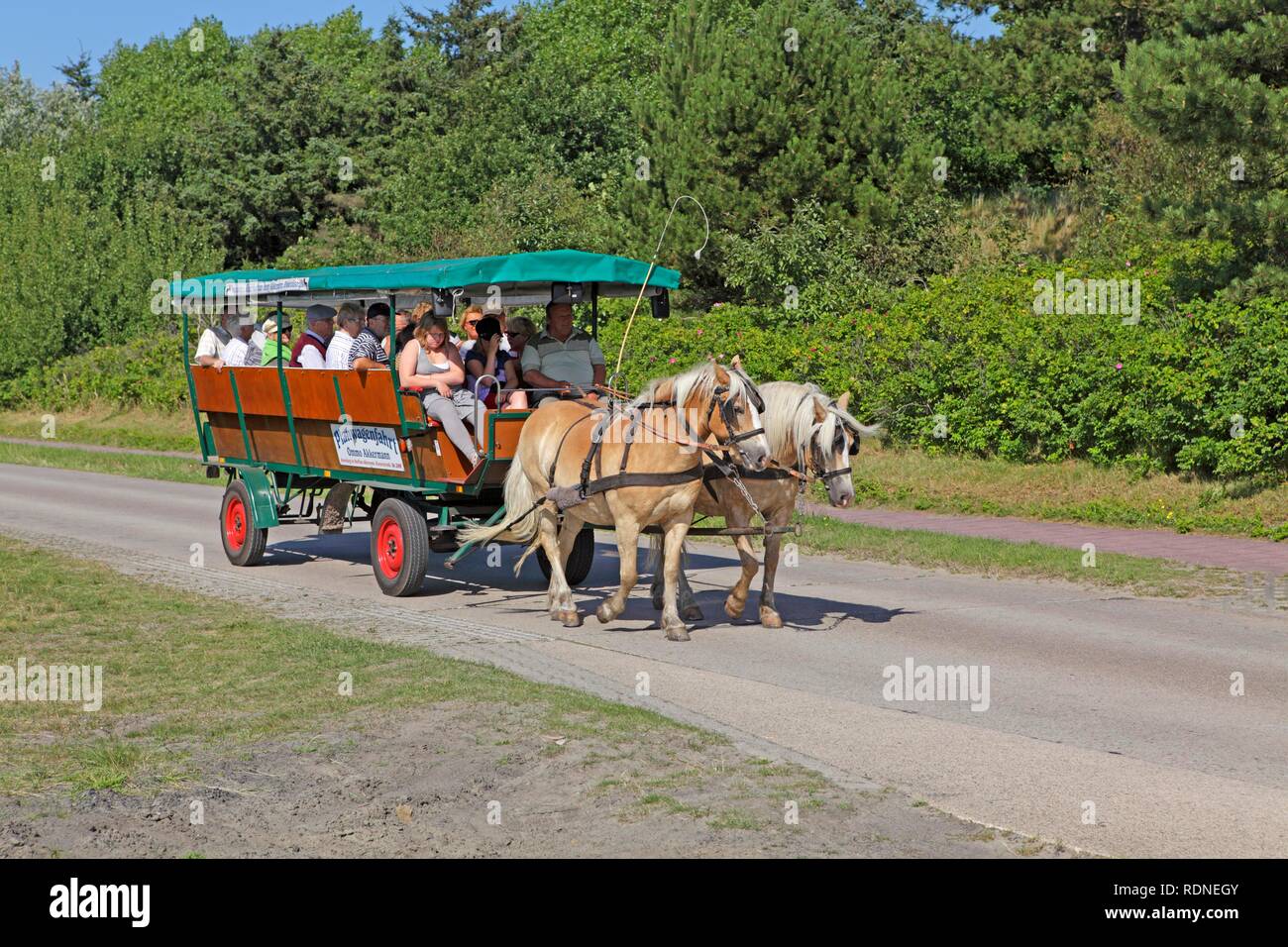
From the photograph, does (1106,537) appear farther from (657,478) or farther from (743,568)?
(657,478)

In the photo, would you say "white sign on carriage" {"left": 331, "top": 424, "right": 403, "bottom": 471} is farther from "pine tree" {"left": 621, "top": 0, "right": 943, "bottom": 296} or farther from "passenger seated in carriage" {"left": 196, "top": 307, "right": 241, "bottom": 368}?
"pine tree" {"left": 621, "top": 0, "right": 943, "bottom": 296}

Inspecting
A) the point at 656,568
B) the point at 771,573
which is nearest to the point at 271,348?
the point at 656,568

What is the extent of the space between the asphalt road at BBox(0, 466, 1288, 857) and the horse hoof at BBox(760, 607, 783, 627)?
5.6 inches

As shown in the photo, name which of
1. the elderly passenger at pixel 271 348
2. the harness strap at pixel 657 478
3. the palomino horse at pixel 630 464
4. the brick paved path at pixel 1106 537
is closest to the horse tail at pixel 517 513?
the palomino horse at pixel 630 464

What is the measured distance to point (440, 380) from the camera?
12.9m

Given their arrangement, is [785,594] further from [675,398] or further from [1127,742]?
[1127,742]

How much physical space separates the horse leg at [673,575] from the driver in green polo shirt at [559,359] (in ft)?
7.32

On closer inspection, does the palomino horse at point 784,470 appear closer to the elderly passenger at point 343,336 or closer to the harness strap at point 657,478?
the harness strap at point 657,478

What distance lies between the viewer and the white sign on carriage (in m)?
13.5

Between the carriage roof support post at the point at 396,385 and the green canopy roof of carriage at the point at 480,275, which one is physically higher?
the green canopy roof of carriage at the point at 480,275

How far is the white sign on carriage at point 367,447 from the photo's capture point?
44.1ft

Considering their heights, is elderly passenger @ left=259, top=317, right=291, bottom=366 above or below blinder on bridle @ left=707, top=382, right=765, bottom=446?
above

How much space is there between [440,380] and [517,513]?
54.4 inches

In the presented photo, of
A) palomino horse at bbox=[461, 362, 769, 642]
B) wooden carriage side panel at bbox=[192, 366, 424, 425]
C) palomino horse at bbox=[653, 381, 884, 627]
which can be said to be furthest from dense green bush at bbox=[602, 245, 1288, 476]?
wooden carriage side panel at bbox=[192, 366, 424, 425]
